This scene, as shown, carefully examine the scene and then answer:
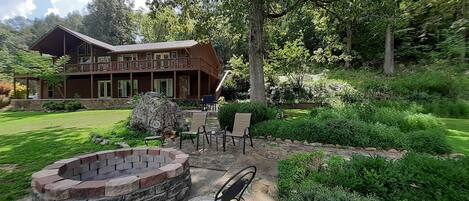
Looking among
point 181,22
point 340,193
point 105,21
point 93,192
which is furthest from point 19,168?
point 105,21

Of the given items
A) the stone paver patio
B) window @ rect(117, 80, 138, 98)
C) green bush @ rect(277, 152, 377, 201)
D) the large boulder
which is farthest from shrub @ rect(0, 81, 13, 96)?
green bush @ rect(277, 152, 377, 201)

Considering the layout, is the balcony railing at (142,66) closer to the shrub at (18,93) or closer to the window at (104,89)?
the window at (104,89)

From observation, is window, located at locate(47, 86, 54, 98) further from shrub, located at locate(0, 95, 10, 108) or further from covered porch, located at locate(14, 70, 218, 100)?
shrub, located at locate(0, 95, 10, 108)

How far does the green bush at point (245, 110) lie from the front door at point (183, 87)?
644 inches

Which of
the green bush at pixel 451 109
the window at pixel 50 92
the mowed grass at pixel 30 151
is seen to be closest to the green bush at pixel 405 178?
the mowed grass at pixel 30 151

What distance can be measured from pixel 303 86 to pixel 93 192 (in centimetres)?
1649

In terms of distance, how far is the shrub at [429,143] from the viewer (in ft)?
21.3

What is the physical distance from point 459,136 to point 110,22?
A: 47.3 metres

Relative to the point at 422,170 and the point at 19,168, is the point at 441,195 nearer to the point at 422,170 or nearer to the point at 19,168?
the point at 422,170

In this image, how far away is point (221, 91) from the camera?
77.4 ft

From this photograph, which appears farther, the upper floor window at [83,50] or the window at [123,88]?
the upper floor window at [83,50]

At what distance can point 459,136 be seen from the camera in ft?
26.8

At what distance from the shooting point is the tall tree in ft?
149

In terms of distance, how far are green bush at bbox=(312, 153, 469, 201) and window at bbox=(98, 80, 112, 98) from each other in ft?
85.5
